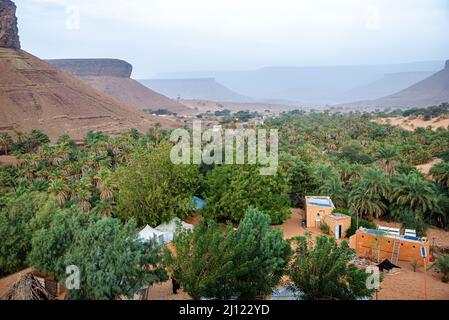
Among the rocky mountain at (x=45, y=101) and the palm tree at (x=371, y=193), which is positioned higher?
the rocky mountain at (x=45, y=101)

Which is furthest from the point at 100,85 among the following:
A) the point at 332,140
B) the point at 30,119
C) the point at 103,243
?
the point at 103,243

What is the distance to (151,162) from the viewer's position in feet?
88.9

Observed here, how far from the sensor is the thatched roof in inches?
575

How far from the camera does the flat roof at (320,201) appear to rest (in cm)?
2798

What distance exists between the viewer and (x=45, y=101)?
9000 centimetres

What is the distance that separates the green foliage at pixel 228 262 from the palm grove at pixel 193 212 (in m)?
0.04

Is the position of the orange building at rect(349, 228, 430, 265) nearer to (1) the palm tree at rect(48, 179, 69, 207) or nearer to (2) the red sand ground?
(2) the red sand ground

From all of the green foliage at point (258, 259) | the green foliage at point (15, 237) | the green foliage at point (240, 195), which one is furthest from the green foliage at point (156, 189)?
the green foliage at point (258, 259)

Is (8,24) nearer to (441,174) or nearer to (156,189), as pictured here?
(156,189)

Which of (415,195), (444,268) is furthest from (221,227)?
(415,195)

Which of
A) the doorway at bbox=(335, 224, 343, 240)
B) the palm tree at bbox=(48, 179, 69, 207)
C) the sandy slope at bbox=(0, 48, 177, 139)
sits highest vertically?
the sandy slope at bbox=(0, 48, 177, 139)

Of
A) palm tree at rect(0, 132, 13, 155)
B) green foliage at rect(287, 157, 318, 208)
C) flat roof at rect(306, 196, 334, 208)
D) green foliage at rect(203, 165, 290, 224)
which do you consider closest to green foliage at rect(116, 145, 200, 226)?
green foliage at rect(203, 165, 290, 224)

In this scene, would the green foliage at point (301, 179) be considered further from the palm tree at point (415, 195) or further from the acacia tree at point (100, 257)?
the acacia tree at point (100, 257)
